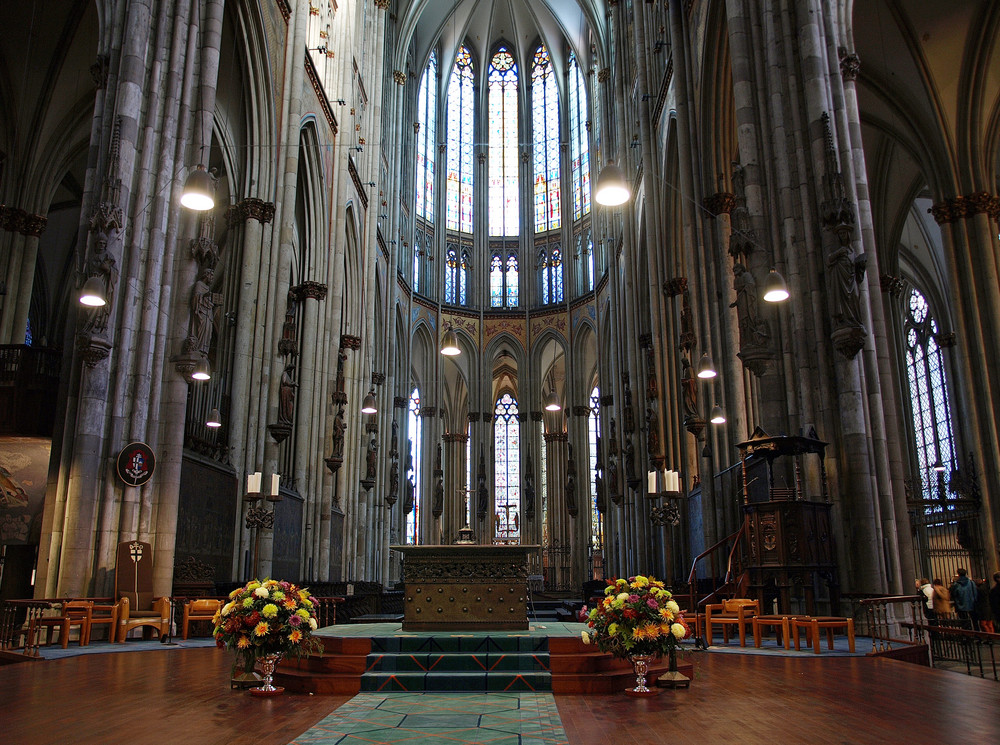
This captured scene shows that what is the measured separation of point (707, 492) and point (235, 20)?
14.2 metres

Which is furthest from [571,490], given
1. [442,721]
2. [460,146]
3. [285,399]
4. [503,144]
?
[442,721]

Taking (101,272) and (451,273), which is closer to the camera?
(101,272)

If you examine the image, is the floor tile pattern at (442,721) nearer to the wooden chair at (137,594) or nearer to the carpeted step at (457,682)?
the carpeted step at (457,682)

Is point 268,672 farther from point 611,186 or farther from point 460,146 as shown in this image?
point 460,146

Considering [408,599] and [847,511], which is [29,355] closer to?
[408,599]

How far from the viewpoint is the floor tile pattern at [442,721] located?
205 inches

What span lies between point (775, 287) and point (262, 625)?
7.25 m

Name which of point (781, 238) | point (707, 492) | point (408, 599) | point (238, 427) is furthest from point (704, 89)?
point (408, 599)

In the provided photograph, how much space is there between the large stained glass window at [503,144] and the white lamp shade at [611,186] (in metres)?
32.3

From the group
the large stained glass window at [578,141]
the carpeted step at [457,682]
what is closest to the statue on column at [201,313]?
the carpeted step at [457,682]

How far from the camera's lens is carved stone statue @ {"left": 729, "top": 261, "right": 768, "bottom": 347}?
39.4ft

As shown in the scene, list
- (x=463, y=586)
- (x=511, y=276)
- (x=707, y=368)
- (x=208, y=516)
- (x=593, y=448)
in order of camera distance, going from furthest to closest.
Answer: (x=593, y=448) < (x=511, y=276) < (x=707, y=368) < (x=208, y=516) < (x=463, y=586)

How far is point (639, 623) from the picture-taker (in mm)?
6816

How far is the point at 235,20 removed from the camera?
17.2 m
